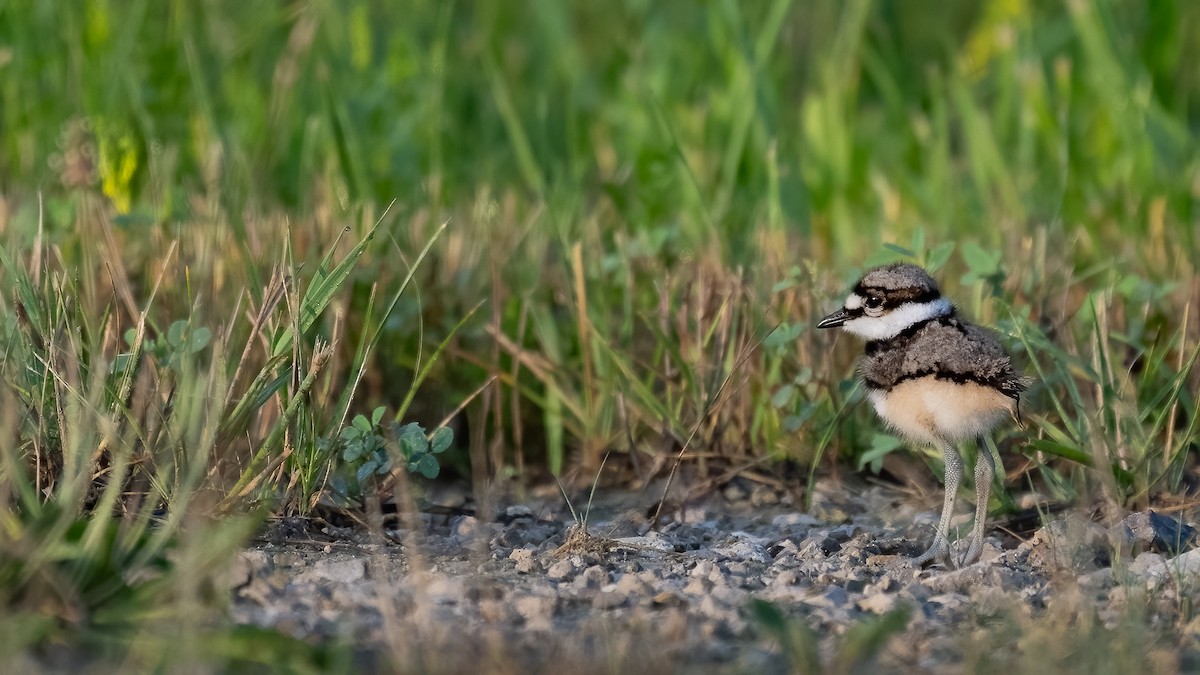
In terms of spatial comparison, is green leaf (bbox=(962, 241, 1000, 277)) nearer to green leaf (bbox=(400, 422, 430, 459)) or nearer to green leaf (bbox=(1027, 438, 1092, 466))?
green leaf (bbox=(1027, 438, 1092, 466))

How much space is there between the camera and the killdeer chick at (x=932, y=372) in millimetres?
3732

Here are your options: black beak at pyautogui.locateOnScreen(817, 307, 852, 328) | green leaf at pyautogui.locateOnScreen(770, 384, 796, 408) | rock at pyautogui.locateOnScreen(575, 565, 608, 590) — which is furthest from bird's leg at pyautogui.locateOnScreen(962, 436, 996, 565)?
rock at pyautogui.locateOnScreen(575, 565, 608, 590)

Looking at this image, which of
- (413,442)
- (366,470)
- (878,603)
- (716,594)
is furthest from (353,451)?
(878,603)

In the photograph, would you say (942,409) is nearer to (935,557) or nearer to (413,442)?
(935,557)

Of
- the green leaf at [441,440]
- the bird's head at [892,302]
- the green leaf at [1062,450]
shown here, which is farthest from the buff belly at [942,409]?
the green leaf at [441,440]

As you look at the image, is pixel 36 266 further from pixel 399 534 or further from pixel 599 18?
pixel 599 18

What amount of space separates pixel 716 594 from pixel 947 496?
925 mm

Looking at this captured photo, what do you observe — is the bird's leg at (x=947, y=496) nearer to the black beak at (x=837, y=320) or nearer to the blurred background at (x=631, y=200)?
the blurred background at (x=631, y=200)

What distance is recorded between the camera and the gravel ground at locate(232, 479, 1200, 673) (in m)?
2.80

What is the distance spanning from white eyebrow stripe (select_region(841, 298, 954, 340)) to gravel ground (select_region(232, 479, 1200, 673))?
21.0 inches

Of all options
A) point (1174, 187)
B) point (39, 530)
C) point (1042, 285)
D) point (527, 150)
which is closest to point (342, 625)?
point (39, 530)

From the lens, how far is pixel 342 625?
288cm

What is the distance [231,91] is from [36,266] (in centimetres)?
266

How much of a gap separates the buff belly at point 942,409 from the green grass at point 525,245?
0.65 ft
